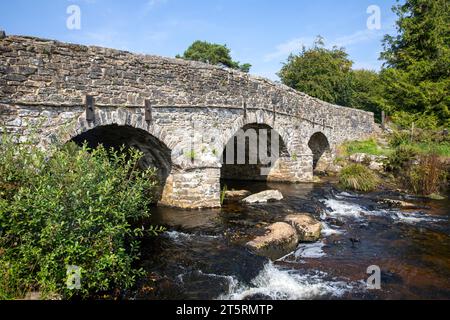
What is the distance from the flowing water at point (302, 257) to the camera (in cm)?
618

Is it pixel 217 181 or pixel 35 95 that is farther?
pixel 217 181

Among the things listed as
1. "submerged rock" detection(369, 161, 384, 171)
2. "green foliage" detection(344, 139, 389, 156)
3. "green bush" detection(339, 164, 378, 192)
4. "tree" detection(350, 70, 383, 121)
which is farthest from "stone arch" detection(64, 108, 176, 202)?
"tree" detection(350, 70, 383, 121)

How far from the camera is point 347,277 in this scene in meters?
6.84

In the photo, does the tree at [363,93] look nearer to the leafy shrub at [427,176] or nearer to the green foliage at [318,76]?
the green foliage at [318,76]

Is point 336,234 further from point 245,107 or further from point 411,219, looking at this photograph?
point 245,107

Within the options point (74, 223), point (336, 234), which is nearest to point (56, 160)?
point (74, 223)

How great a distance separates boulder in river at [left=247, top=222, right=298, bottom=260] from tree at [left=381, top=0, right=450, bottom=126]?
21661mm

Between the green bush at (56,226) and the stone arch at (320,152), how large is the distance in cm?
1916

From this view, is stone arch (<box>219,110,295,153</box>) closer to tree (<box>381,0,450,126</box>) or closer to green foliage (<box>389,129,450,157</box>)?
green foliage (<box>389,129,450,157</box>)

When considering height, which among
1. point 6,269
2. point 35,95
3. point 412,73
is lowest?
point 6,269

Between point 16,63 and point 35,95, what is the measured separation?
752 millimetres

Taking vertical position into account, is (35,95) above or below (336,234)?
above

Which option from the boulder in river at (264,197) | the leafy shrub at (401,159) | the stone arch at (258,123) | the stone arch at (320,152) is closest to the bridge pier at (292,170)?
the stone arch at (258,123)

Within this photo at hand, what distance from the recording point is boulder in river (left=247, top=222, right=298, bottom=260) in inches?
308
